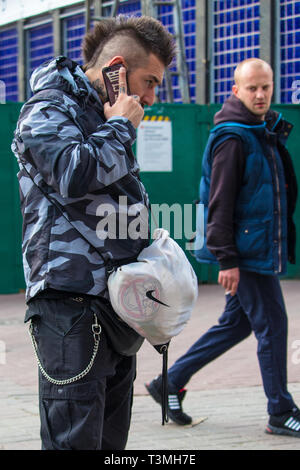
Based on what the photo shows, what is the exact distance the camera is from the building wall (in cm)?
1611

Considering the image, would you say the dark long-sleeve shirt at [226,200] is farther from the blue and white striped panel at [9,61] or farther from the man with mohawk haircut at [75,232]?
the blue and white striped panel at [9,61]

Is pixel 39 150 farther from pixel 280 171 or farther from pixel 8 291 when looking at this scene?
pixel 8 291

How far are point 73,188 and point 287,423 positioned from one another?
2.63 meters

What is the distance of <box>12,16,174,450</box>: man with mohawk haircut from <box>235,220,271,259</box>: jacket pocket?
1877mm

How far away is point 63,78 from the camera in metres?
2.72

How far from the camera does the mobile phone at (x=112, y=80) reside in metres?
2.73

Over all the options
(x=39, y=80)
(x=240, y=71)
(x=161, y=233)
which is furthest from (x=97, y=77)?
(x=240, y=71)

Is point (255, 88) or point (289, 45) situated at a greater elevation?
point (289, 45)

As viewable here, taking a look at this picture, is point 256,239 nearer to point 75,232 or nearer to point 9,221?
point 75,232

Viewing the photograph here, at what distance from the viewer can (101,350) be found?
271 centimetres

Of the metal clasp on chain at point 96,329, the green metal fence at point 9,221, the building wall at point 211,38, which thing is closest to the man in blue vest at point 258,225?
the metal clasp on chain at point 96,329

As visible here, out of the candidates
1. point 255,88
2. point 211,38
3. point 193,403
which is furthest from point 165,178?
point 211,38
